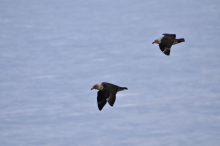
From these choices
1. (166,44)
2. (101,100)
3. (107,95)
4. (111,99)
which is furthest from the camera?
(166,44)

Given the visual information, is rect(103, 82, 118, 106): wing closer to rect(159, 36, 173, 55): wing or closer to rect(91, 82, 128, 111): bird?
rect(91, 82, 128, 111): bird

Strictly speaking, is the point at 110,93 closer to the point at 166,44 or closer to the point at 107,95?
the point at 107,95

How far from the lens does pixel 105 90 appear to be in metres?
25.9

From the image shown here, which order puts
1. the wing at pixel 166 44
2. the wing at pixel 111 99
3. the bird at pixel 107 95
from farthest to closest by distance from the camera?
1. the wing at pixel 166 44
2. the bird at pixel 107 95
3. the wing at pixel 111 99

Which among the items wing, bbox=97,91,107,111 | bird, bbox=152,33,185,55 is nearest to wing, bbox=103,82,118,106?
wing, bbox=97,91,107,111

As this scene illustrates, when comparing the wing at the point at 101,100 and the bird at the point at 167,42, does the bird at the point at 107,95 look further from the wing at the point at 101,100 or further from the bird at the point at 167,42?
the bird at the point at 167,42

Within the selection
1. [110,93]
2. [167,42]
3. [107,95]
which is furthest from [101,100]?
[167,42]

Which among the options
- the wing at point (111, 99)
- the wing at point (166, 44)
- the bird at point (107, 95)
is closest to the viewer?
the wing at point (111, 99)

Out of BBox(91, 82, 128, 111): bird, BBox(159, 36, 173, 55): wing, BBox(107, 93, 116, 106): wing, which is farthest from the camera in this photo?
BBox(159, 36, 173, 55): wing

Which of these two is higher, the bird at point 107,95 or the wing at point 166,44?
the wing at point 166,44

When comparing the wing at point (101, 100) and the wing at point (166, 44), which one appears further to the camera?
the wing at point (166, 44)

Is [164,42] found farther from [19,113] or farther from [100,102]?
[19,113]

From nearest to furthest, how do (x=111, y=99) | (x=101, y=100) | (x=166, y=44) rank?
(x=111, y=99) < (x=101, y=100) < (x=166, y=44)

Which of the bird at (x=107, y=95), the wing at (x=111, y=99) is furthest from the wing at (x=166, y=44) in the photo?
the wing at (x=111, y=99)
